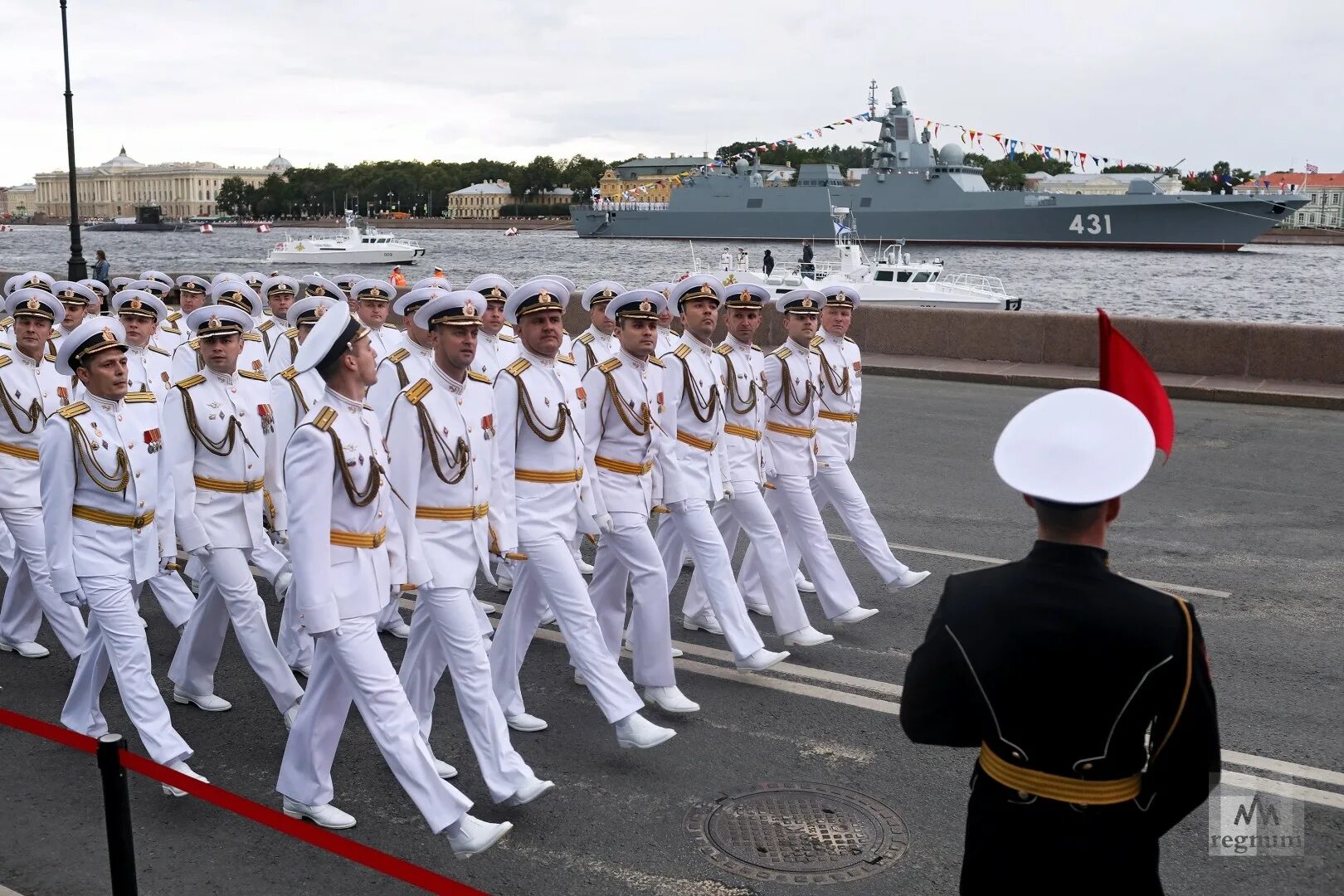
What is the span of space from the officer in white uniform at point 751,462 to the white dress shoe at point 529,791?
2.26 meters

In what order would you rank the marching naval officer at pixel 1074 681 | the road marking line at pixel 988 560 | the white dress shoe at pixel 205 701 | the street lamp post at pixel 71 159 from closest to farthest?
the marching naval officer at pixel 1074 681 < the white dress shoe at pixel 205 701 < the road marking line at pixel 988 560 < the street lamp post at pixel 71 159

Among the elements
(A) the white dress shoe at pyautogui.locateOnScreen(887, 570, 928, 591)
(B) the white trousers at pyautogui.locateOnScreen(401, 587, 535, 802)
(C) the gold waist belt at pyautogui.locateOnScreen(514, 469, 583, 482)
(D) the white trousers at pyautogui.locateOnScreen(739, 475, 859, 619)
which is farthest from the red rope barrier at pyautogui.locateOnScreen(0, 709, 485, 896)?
(A) the white dress shoe at pyautogui.locateOnScreen(887, 570, 928, 591)

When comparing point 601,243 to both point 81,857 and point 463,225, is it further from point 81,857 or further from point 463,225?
point 81,857

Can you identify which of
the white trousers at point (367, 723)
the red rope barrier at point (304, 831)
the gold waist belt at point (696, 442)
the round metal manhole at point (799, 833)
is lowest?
the round metal manhole at point (799, 833)

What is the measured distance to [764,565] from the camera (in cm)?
722

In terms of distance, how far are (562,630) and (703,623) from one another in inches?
86.8

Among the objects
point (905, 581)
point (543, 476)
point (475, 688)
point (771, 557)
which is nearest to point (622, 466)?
point (543, 476)

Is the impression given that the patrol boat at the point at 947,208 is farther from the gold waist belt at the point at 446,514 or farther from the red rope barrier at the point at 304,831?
the red rope barrier at the point at 304,831

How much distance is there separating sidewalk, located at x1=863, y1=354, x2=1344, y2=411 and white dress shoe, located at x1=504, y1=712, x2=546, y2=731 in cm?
1139

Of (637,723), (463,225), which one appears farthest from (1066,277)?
(463,225)

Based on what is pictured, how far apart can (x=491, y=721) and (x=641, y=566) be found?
134cm

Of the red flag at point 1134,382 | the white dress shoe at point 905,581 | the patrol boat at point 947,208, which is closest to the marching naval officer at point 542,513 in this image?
the white dress shoe at point 905,581

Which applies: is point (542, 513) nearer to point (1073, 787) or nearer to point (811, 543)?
point (811, 543)

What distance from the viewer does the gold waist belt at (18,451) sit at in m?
7.34
